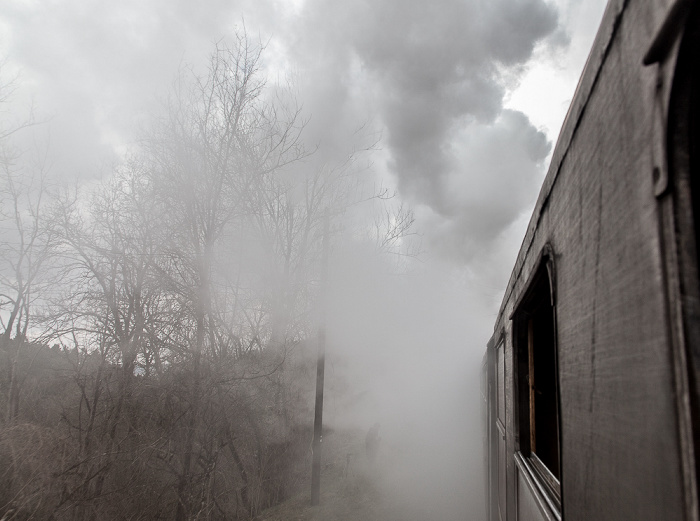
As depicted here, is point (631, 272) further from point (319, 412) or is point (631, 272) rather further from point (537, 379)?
point (319, 412)

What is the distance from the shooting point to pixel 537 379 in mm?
2334

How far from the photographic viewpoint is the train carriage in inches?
18.7

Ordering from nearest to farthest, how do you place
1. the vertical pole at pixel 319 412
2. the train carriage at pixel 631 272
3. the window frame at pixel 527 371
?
1. the train carriage at pixel 631 272
2. the window frame at pixel 527 371
3. the vertical pole at pixel 319 412

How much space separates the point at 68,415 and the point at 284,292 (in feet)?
15.7

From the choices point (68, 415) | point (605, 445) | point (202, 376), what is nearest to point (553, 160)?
point (605, 445)

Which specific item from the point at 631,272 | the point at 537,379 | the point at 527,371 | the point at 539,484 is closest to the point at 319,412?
the point at 537,379

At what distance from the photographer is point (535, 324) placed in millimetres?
2363

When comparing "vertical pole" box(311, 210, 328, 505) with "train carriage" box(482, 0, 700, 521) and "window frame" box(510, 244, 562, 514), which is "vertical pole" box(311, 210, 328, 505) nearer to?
"window frame" box(510, 244, 562, 514)

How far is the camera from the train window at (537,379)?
176cm

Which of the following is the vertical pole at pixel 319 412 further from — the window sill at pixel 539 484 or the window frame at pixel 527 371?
the window sill at pixel 539 484

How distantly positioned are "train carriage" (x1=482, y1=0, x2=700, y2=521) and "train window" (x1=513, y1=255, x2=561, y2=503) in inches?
24.5

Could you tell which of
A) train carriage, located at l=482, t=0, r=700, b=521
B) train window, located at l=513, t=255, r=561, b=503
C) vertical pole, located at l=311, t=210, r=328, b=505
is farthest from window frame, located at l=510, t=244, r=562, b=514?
vertical pole, located at l=311, t=210, r=328, b=505

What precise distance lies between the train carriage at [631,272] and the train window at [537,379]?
622 millimetres

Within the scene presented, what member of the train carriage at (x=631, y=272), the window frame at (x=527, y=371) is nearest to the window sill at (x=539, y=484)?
the window frame at (x=527, y=371)
